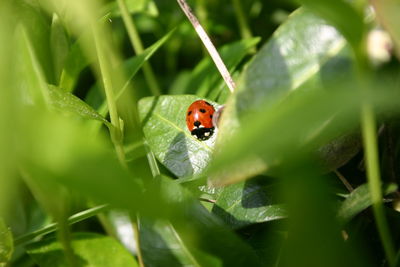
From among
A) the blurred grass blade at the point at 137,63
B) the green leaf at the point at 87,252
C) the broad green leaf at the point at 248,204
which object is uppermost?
the blurred grass blade at the point at 137,63

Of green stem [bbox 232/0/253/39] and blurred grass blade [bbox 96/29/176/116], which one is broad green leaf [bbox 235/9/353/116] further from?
green stem [bbox 232/0/253/39]

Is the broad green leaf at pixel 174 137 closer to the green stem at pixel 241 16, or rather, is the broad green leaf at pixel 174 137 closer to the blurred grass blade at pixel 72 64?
the blurred grass blade at pixel 72 64

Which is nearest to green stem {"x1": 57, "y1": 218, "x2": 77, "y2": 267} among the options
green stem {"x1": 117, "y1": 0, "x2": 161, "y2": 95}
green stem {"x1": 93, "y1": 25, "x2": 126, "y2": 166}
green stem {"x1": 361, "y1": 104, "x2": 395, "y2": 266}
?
green stem {"x1": 93, "y1": 25, "x2": 126, "y2": 166}

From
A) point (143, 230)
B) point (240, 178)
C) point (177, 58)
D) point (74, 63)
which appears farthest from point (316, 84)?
point (177, 58)

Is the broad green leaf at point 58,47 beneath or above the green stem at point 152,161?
above

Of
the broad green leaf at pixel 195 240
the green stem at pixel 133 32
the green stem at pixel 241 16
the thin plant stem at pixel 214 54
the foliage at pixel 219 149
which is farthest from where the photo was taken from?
the green stem at pixel 241 16

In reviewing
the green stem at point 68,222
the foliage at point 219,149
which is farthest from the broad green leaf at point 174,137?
the green stem at point 68,222
